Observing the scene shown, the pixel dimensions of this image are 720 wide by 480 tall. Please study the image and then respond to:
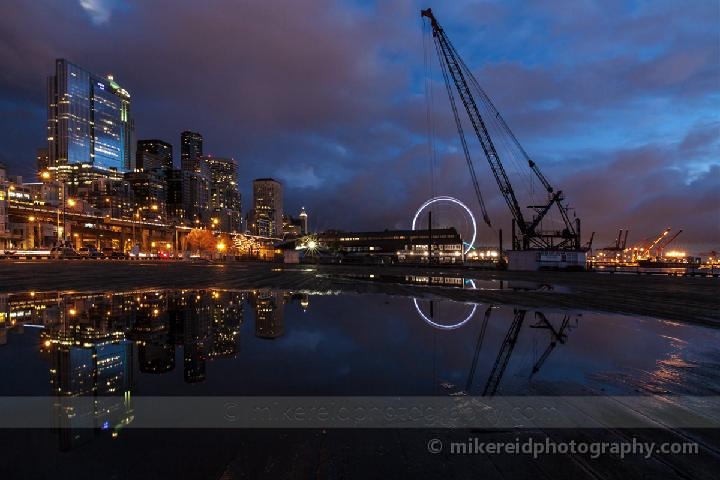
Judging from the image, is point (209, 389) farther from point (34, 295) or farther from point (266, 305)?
point (34, 295)

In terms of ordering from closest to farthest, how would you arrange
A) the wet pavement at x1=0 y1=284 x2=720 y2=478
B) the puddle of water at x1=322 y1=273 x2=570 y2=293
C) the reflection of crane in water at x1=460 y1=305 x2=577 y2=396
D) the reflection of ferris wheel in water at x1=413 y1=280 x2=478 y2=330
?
1. the wet pavement at x1=0 y1=284 x2=720 y2=478
2. the reflection of crane in water at x1=460 y1=305 x2=577 y2=396
3. the reflection of ferris wheel in water at x1=413 y1=280 x2=478 y2=330
4. the puddle of water at x1=322 y1=273 x2=570 y2=293

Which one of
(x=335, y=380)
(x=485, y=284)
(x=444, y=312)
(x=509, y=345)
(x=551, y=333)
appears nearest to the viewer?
(x=335, y=380)

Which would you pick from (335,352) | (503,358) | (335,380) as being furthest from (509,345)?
(335,380)

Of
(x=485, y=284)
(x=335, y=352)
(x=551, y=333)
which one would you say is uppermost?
(x=335, y=352)

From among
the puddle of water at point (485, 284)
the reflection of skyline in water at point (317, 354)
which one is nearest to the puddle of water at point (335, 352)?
the reflection of skyline in water at point (317, 354)

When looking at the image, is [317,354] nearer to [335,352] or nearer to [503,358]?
[335,352]

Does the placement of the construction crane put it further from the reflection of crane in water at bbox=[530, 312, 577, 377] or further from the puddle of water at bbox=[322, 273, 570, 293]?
the puddle of water at bbox=[322, 273, 570, 293]

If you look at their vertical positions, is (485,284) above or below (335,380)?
below

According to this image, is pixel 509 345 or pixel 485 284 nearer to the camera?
pixel 509 345

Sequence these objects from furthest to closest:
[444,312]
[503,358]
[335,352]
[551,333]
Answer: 1. [444,312]
2. [551,333]
3. [335,352]
4. [503,358]

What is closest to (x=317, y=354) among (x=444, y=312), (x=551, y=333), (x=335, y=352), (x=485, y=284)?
(x=335, y=352)

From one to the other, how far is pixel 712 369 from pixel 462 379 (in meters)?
4.78

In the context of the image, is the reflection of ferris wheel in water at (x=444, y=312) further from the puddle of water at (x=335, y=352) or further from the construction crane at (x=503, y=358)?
the construction crane at (x=503, y=358)

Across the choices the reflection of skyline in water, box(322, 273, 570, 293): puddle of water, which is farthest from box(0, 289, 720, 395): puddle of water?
box(322, 273, 570, 293): puddle of water
